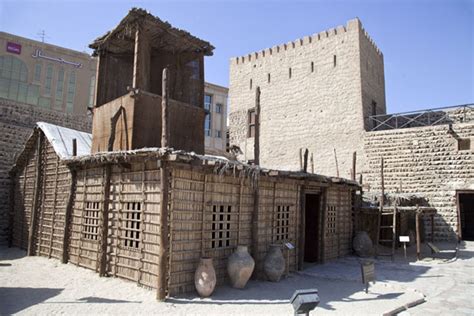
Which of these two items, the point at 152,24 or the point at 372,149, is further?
the point at 372,149

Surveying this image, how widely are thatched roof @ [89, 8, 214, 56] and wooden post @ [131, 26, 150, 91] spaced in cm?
23

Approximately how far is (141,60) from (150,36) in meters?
1.07

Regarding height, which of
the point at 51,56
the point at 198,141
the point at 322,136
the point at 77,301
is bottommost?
the point at 77,301

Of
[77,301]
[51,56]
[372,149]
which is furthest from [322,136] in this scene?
[51,56]

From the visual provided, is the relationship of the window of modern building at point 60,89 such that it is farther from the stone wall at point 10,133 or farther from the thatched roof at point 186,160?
the thatched roof at point 186,160

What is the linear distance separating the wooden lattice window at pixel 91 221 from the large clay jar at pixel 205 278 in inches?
132

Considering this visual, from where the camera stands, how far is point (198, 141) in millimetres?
10297

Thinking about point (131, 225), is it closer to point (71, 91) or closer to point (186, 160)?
point (186, 160)

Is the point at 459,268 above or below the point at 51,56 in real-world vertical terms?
below

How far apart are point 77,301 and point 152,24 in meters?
6.84

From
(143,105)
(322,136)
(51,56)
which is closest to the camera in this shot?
(143,105)

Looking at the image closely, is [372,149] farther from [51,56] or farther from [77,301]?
[51,56]

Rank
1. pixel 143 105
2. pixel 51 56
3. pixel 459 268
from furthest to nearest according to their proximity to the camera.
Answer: pixel 51 56, pixel 459 268, pixel 143 105

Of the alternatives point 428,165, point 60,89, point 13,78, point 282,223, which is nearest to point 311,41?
point 428,165
